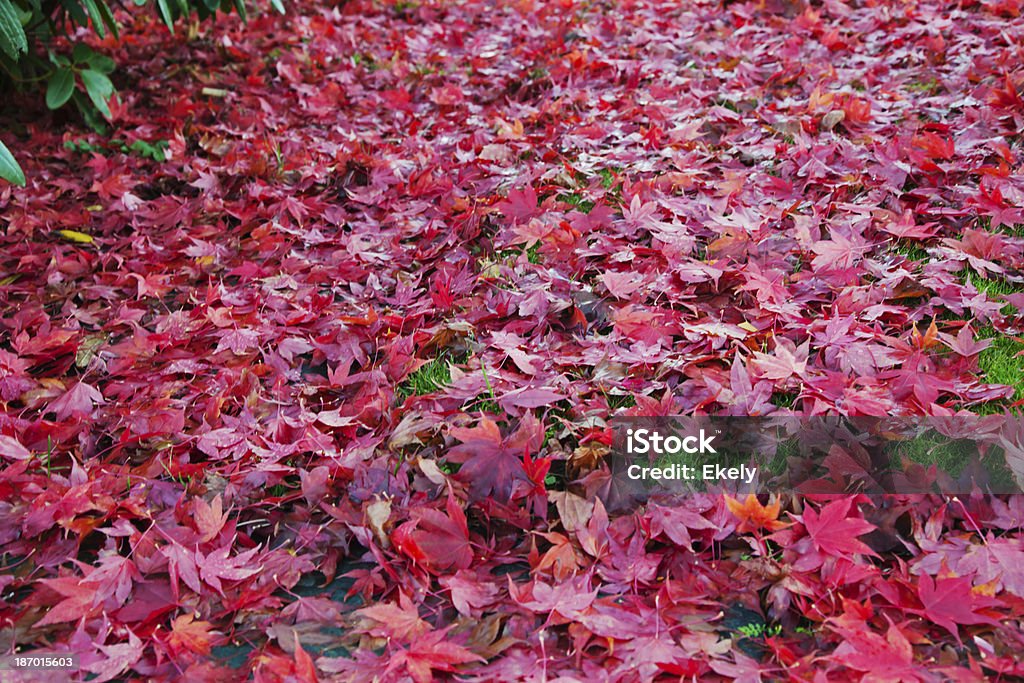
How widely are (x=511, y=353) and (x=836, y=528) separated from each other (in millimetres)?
734

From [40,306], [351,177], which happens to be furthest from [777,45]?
[40,306]

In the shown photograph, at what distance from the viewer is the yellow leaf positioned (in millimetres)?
2449

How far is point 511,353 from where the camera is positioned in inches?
67.5

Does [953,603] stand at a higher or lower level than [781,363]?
lower

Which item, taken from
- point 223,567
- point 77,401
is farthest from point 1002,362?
point 77,401

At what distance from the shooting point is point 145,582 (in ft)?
4.34

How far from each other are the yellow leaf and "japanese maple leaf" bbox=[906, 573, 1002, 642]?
2372 mm

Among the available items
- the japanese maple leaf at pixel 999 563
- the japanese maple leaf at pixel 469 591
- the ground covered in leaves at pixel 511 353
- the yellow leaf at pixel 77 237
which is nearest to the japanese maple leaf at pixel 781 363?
the ground covered in leaves at pixel 511 353

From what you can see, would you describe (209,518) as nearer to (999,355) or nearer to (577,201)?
(577,201)

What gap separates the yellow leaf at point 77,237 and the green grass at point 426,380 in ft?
4.32

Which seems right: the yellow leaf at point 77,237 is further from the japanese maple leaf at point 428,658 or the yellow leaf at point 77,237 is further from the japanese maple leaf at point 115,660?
the japanese maple leaf at point 428,658

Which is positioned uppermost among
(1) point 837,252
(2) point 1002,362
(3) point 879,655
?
(1) point 837,252

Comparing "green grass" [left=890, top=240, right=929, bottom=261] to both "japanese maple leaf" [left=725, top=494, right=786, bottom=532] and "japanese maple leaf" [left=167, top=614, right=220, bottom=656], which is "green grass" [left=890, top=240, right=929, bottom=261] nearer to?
"japanese maple leaf" [left=725, top=494, right=786, bottom=532]

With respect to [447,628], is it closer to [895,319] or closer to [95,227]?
[895,319]
